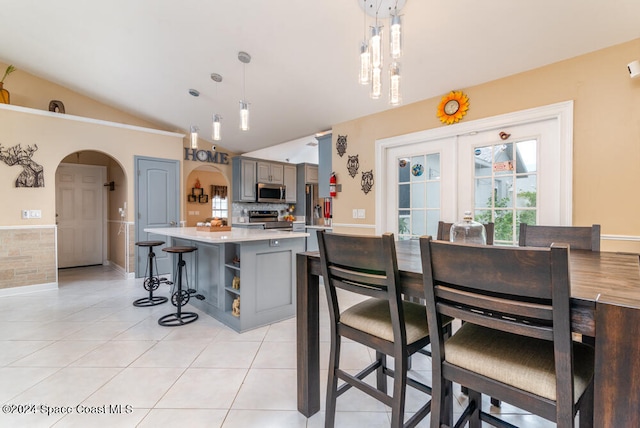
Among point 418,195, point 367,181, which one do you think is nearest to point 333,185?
point 367,181

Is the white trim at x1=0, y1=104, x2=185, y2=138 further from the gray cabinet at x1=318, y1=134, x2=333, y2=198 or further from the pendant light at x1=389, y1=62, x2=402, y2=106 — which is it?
the pendant light at x1=389, y1=62, x2=402, y2=106

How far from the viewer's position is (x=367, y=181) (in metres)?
3.81

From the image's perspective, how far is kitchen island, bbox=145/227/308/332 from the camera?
2676 mm

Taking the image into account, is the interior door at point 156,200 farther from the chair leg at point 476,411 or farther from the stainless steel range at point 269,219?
the chair leg at point 476,411

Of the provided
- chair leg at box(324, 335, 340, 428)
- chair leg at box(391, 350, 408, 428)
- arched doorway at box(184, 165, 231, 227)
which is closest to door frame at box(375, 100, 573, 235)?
chair leg at box(391, 350, 408, 428)

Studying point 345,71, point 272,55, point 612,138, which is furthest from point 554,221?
point 272,55

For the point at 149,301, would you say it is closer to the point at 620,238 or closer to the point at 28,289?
the point at 28,289

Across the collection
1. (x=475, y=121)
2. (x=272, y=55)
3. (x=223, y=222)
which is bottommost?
(x=223, y=222)

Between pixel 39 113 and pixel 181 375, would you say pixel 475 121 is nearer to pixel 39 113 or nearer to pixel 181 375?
pixel 181 375

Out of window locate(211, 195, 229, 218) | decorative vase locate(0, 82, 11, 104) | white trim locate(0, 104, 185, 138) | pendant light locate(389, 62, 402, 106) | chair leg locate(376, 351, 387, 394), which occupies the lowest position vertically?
chair leg locate(376, 351, 387, 394)

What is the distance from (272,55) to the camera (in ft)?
10.1

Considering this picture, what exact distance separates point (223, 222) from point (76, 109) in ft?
11.3

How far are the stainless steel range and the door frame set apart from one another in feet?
11.2

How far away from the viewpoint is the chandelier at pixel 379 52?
1.60 meters
